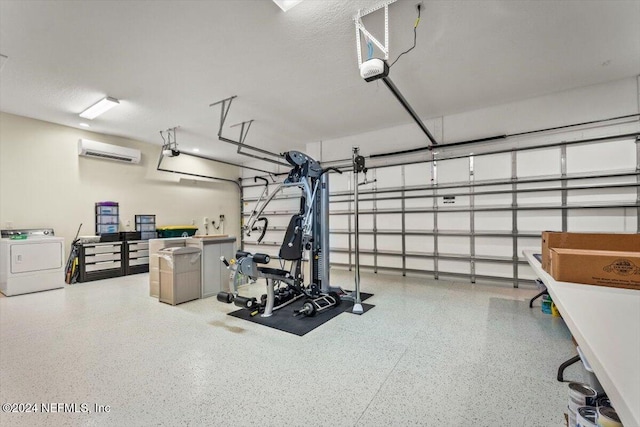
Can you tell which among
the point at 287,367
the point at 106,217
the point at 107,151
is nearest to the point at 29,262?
the point at 106,217

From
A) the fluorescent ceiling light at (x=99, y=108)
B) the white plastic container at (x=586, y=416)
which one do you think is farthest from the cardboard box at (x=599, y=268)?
the fluorescent ceiling light at (x=99, y=108)

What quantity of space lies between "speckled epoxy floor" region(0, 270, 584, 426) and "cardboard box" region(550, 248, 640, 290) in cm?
93

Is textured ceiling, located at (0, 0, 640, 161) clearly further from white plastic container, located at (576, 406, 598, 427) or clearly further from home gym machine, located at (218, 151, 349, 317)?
white plastic container, located at (576, 406, 598, 427)

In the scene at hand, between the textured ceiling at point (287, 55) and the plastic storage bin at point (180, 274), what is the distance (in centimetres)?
257

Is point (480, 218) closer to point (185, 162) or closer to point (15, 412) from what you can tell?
point (15, 412)

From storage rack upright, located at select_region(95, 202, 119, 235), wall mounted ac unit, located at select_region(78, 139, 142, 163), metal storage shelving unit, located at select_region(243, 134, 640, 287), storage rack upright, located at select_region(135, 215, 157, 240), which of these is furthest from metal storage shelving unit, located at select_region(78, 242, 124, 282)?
metal storage shelving unit, located at select_region(243, 134, 640, 287)

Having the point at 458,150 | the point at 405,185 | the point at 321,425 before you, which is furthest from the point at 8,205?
the point at 458,150

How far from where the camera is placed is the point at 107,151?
6.31 metres

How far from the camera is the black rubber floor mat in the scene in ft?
10.5

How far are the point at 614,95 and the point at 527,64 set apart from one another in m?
1.83

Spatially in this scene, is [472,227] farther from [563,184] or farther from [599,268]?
[599,268]

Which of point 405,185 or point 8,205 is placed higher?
point 405,185

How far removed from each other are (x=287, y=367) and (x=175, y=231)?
6111 mm

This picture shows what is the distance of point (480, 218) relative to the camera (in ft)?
17.5
